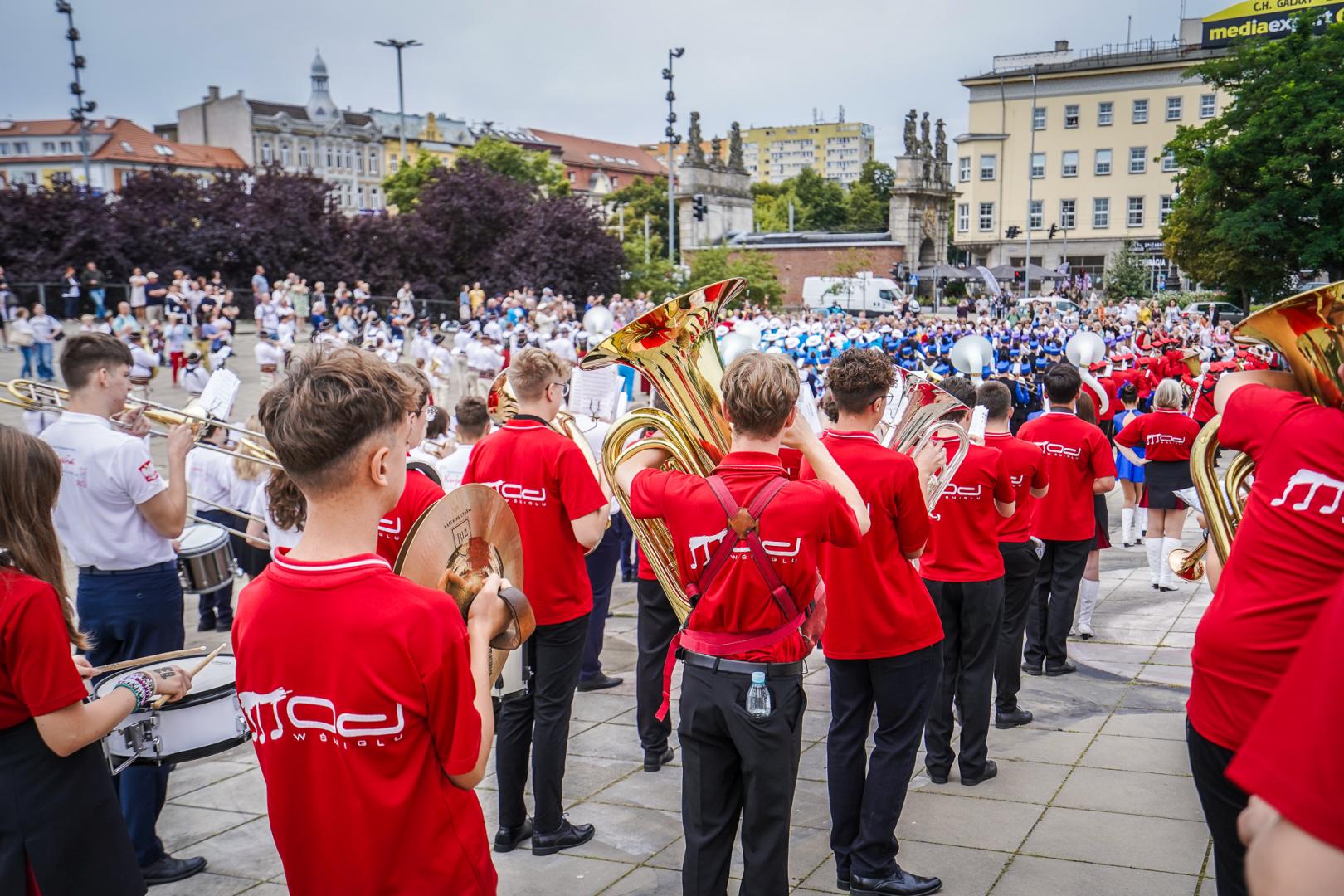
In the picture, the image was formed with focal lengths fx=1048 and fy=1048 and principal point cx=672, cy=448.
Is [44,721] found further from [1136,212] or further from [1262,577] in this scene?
[1136,212]

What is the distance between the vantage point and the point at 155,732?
11.7 ft

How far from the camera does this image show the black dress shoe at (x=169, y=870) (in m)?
4.20

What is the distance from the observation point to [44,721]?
258 cm

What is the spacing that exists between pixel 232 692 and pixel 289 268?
33.9 m

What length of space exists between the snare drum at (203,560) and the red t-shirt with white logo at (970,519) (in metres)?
3.70

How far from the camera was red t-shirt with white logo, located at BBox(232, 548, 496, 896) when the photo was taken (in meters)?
2.12

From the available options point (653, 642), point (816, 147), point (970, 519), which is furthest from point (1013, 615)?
point (816, 147)

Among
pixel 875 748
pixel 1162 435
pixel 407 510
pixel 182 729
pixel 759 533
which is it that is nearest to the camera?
pixel 759 533

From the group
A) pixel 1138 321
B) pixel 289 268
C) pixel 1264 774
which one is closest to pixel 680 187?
pixel 289 268

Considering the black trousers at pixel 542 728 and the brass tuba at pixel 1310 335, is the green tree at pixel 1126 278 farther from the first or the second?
the brass tuba at pixel 1310 335

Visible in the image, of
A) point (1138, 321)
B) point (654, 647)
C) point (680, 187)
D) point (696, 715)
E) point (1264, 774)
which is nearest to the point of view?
point (1264, 774)

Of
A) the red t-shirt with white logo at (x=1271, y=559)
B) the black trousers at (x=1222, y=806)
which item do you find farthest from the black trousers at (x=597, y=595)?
the red t-shirt with white logo at (x=1271, y=559)

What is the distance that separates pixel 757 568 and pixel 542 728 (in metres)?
1.68

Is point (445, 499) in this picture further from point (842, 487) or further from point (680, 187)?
point (680, 187)
